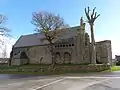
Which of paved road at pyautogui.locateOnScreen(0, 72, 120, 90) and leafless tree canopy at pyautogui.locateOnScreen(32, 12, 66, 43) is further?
leafless tree canopy at pyautogui.locateOnScreen(32, 12, 66, 43)

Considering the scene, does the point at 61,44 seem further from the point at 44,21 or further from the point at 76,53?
the point at 44,21

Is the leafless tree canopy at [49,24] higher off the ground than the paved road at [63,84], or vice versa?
the leafless tree canopy at [49,24]

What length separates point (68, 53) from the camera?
6206 centimetres

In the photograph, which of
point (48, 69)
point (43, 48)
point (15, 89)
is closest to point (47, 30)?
point (48, 69)

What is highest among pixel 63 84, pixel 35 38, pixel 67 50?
pixel 35 38

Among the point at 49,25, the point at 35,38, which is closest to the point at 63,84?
the point at 49,25

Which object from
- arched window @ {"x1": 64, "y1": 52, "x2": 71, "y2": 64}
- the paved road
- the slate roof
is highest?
the slate roof

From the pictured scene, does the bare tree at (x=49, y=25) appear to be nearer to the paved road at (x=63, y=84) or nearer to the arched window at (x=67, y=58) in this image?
the arched window at (x=67, y=58)

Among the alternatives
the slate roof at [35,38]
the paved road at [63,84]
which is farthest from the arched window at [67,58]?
the paved road at [63,84]

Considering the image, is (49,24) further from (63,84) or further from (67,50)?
(63,84)

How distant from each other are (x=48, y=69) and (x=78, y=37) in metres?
16.3

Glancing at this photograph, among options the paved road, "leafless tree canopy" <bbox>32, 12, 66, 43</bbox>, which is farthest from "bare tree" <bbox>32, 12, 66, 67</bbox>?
the paved road

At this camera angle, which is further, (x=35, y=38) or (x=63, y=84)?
(x=35, y=38)

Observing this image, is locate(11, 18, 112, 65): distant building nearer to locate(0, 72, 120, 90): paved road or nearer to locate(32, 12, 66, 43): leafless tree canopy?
locate(32, 12, 66, 43): leafless tree canopy
